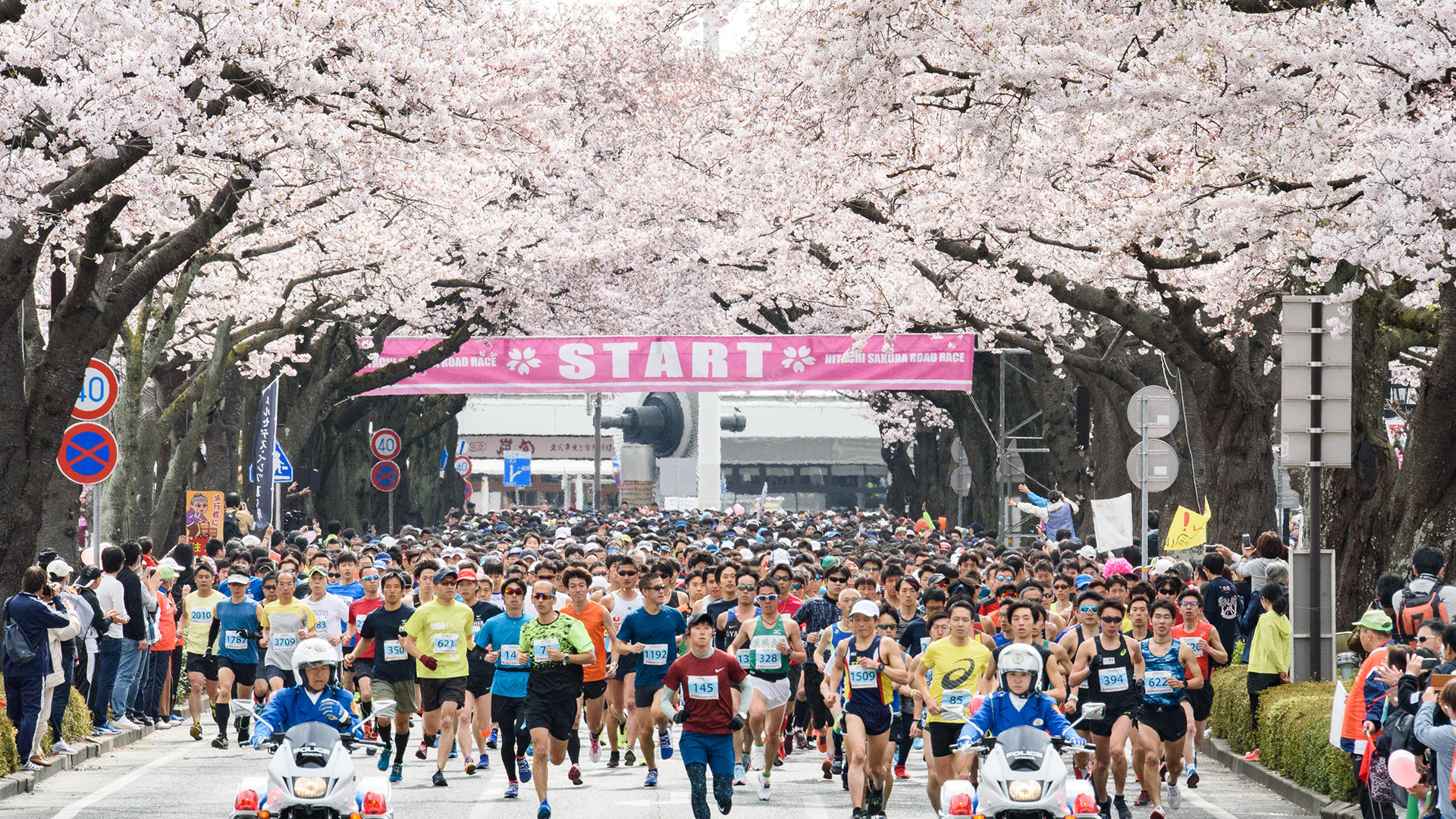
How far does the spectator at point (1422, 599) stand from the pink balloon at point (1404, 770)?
343cm

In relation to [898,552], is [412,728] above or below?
below

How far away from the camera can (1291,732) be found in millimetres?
13758

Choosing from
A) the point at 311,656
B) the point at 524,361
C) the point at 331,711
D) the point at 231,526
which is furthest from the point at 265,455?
the point at 331,711

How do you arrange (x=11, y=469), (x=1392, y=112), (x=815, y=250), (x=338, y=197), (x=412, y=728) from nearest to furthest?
1. (x=1392, y=112)
2. (x=11, y=469)
3. (x=412, y=728)
4. (x=338, y=197)
5. (x=815, y=250)

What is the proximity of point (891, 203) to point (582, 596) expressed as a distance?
1418cm

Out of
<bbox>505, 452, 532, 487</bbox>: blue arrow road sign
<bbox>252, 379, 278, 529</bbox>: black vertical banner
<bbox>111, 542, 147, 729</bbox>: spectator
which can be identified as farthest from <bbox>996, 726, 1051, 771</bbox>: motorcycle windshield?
<bbox>505, 452, 532, 487</bbox>: blue arrow road sign

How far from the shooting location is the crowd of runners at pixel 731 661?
39.8ft

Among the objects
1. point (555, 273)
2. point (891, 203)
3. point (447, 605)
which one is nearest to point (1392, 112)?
point (447, 605)

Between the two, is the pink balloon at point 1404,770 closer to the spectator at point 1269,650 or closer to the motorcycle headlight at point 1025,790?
the motorcycle headlight at point 1025,790

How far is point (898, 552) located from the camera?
25.2 m

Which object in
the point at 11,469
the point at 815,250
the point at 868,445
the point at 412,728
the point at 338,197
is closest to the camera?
the point at 11,469

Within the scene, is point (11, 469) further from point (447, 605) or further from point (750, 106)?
point (750, 106)

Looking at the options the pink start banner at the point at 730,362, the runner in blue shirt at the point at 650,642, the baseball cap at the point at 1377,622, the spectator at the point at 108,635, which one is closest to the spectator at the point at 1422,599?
the baseball cap at the point at 1377,622

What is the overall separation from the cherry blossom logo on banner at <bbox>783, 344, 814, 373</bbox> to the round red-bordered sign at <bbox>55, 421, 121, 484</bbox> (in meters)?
19.7
